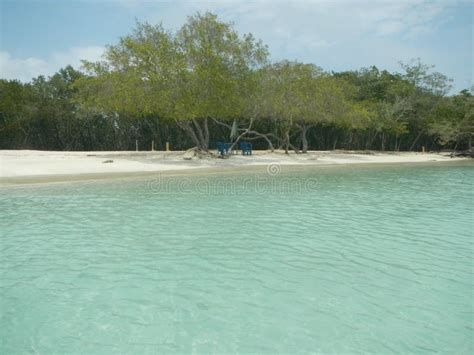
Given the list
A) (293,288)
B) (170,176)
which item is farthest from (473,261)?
(170,176)

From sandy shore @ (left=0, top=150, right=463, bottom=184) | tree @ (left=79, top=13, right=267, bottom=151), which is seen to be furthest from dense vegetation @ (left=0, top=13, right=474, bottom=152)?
sandy shore @ (left=0, top=150, right=463, bottom=184)

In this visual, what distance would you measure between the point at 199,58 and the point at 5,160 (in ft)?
30.0

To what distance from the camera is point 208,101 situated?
1950cm

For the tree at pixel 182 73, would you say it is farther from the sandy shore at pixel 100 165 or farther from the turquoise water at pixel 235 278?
the turquoise water at pixel 235 278

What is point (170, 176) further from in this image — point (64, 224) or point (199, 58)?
point (64, 224)

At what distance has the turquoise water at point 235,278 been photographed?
11.5 feet

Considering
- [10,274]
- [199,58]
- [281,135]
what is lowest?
[10,274]

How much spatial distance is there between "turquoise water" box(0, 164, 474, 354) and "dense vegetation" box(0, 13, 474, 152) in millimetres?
10975

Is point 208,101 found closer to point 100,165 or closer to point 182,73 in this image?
point 182,73

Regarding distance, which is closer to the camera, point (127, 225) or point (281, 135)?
point (127, 225)

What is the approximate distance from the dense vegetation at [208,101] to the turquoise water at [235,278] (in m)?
11.0

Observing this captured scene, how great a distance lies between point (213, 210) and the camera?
8.99 m

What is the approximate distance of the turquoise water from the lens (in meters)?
3.49

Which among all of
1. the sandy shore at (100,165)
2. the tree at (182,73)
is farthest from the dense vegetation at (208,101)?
the sandy shore at (100,165)
